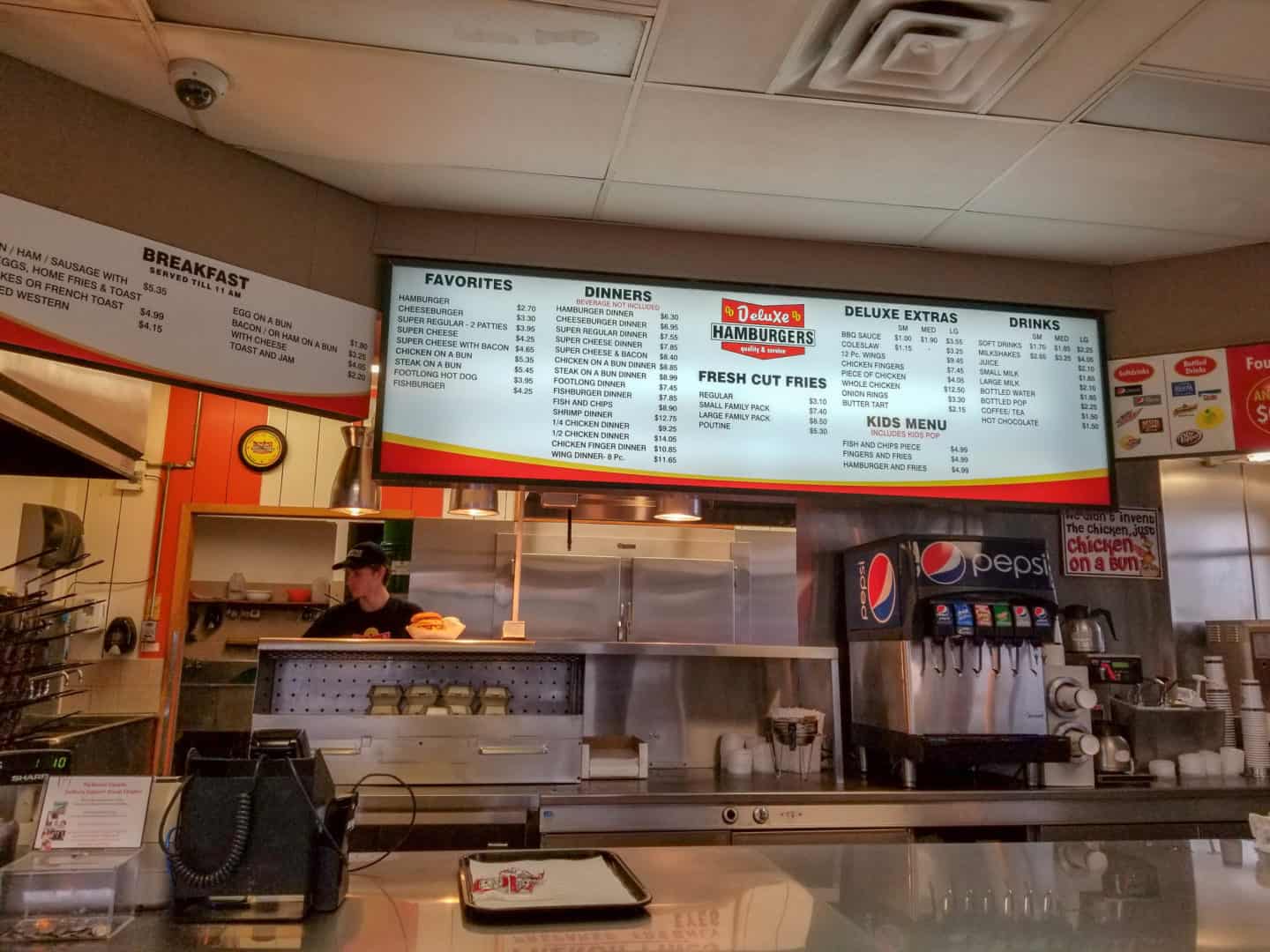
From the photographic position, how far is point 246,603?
22.6 feet

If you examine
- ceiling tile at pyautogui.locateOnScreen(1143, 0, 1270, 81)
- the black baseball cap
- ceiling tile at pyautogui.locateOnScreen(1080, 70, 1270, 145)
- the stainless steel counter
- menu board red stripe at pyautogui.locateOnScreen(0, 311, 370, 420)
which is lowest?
the stainless steel counter

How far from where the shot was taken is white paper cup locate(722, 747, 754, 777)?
144 inches

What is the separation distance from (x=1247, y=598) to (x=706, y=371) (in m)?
2.85

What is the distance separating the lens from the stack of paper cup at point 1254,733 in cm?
361

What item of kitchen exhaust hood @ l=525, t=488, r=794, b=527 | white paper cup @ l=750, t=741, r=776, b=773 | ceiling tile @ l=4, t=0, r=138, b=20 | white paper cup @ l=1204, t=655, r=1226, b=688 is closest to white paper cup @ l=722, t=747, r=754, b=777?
white paper cup @ l=750, t=741, r=776, b=773

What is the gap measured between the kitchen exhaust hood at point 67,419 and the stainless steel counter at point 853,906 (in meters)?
1.34

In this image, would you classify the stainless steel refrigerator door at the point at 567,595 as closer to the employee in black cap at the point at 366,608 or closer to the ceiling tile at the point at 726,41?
the employee in black cap at the point at 366,608

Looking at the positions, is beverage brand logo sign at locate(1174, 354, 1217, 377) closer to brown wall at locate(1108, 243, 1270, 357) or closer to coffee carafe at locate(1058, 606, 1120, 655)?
brown wall at locate(1108, 243, 1270, 357)

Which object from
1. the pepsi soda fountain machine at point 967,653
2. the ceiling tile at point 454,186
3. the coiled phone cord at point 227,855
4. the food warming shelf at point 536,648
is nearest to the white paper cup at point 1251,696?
the pepsi soda fountain machine at point 967,653

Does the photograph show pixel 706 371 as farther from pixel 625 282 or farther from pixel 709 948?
pixel 709 948

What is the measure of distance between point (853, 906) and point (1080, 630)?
96.2 inches

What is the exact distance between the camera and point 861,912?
1632mm

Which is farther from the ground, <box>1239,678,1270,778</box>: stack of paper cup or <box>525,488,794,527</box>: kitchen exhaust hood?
<box>525,488,794,527</box>: kitchen exhaust hood

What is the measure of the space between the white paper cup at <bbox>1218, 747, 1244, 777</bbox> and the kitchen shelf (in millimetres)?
5856
